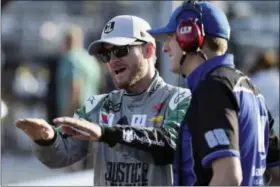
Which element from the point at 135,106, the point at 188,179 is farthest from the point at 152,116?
the point at 188,179

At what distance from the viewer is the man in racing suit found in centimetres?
434

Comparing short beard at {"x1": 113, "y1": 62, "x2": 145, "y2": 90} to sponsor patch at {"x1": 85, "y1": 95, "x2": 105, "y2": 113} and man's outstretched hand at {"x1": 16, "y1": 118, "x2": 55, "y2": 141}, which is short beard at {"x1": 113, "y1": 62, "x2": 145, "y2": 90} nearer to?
sponsor patch at {"x1": 85, "y1": 95, "x2": 105, "y2": 113}

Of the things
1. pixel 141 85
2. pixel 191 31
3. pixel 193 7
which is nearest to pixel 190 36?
pixel 191 31

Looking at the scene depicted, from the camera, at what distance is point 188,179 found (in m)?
4.07

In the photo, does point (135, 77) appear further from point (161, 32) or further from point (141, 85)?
point (161, 32)

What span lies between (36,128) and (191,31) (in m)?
0.73

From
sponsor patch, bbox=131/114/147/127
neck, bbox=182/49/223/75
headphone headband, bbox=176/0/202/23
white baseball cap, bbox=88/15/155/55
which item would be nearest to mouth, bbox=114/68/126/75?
white baseball cap, bbox=88/15/155/55

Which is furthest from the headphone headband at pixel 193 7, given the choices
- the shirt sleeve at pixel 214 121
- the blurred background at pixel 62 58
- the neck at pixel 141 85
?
the blurred background at pixel 62 58

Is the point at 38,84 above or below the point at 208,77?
below

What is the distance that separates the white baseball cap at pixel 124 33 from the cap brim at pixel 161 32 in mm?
211

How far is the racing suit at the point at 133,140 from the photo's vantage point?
171 inches

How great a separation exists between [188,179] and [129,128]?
0.38m

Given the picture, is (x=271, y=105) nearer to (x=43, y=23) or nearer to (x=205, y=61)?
(x=205, y=61)

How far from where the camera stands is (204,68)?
155 inches
